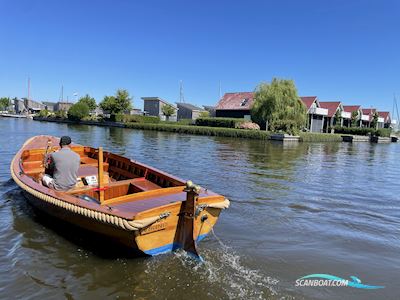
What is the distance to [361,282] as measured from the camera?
16.3 ft

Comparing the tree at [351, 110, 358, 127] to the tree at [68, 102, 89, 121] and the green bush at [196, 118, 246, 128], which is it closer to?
the green bush at [196, 118, 246, 128]

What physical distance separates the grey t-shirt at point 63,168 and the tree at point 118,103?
176 ft

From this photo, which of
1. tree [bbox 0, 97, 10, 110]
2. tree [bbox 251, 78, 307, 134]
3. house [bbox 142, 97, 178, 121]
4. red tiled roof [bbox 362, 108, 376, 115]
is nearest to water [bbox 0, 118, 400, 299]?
tree [bbox 251, 78, 307, 134]

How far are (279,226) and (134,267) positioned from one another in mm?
3500

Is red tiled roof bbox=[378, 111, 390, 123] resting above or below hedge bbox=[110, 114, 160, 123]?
above

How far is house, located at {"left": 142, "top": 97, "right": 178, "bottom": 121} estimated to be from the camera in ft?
221

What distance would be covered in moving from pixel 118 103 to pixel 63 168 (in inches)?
2128

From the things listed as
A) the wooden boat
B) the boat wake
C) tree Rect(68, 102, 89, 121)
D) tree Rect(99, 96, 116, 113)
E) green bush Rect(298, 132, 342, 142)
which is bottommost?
the boat wake

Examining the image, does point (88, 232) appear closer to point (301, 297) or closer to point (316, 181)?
point (301, 297)

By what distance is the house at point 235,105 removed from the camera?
50.4 m

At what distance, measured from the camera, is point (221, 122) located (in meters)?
47.0

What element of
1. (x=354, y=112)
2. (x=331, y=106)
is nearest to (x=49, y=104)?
(x=331, y=106)

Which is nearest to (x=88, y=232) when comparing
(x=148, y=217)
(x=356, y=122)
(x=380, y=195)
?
(x=148, y=217)

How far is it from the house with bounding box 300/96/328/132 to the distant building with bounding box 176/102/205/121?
21054mm
